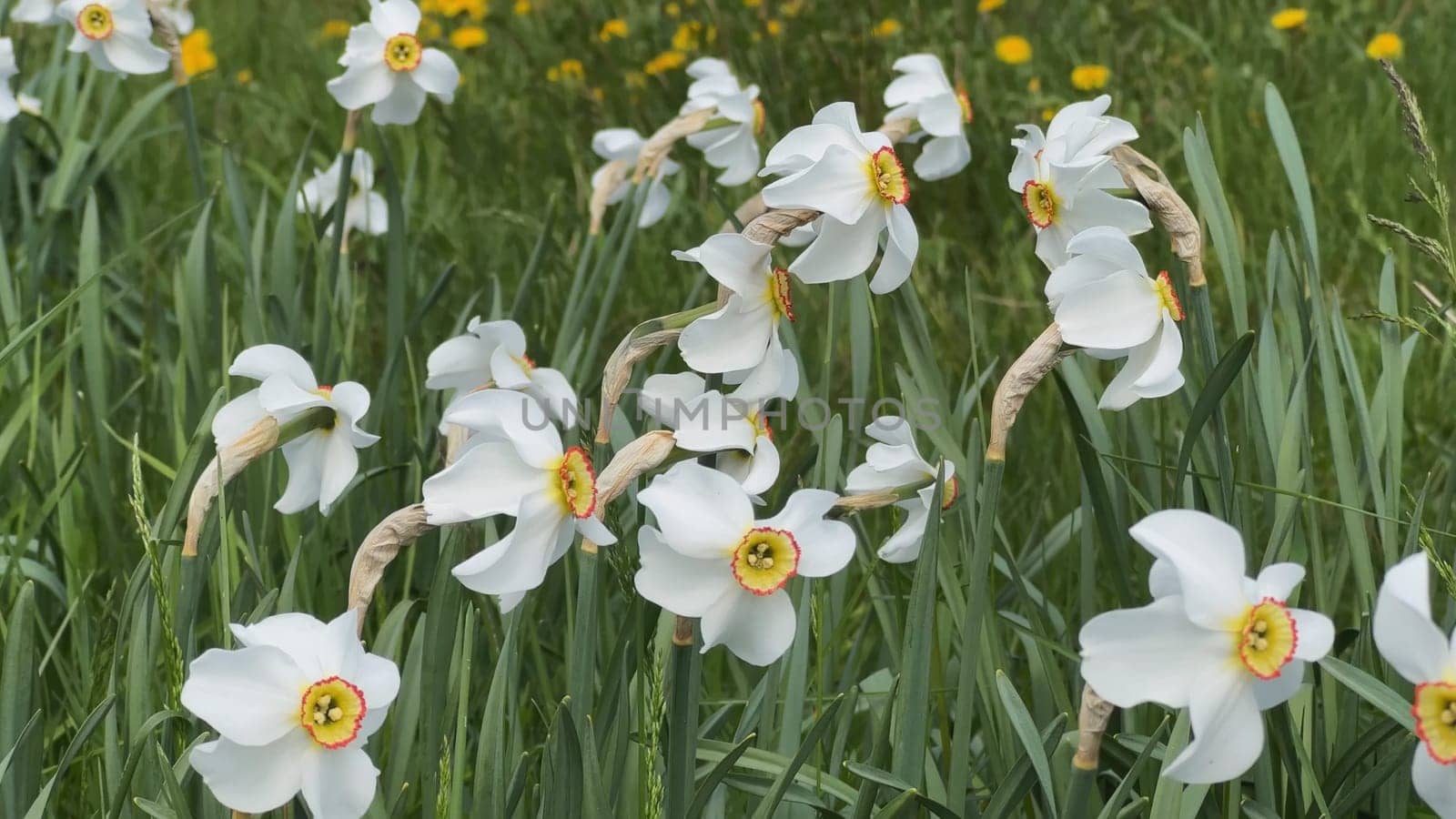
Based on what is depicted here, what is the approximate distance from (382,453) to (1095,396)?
3.47 feet

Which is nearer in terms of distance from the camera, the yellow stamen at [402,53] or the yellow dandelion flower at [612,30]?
the yellow stamen at [402,53]

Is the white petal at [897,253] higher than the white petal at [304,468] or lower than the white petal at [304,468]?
higher

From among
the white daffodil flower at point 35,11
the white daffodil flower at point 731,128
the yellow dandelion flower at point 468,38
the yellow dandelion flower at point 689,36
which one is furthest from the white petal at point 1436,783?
the yellow dandelion flower at point 468,38

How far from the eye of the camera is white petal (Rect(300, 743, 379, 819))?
968 mm

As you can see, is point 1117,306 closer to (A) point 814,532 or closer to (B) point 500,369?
(A) point 814,532

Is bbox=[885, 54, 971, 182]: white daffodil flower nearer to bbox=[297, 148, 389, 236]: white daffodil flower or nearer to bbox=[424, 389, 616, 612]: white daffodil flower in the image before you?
bbox=[424, 389, 616, 612]: white daffodil flower

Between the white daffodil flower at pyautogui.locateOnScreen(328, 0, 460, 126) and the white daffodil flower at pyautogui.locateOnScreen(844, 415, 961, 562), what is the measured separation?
1.12m

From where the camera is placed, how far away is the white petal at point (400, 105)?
2.10 metres

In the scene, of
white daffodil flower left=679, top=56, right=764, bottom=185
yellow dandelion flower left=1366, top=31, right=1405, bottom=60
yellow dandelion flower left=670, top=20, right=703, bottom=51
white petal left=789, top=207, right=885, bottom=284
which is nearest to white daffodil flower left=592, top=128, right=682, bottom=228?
white daffodil flower left=679, top=56, right=764, bottom=185

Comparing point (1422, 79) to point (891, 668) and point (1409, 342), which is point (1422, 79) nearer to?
point (1409, 342)

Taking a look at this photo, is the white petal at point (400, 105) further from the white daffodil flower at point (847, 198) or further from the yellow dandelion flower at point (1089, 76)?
the yellow dandelion flower at point (1089, 76)

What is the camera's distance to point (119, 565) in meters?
1.82

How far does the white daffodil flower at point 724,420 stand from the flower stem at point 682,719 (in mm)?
128

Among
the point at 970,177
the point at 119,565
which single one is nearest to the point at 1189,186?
the point at 970,177
